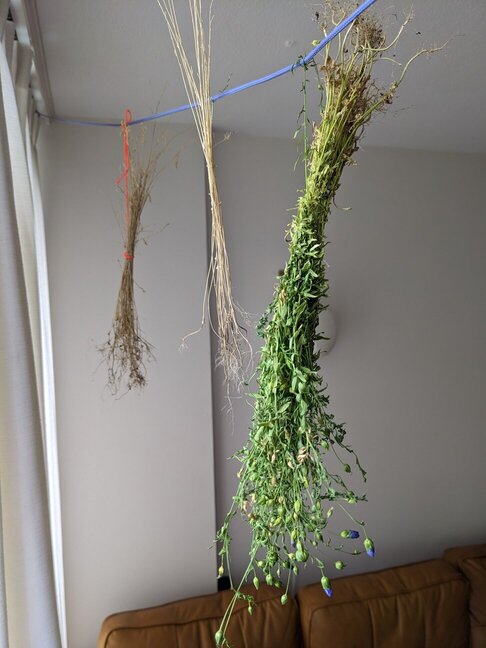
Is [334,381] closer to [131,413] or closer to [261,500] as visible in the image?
[131,413]

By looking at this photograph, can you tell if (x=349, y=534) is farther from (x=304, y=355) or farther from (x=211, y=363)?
(x=211, y=363)

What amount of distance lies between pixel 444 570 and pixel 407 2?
7.03ft

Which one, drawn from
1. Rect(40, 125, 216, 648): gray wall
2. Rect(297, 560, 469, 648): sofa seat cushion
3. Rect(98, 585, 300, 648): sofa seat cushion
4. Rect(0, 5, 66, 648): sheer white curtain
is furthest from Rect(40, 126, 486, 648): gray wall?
Rect(0, 5, 66, 648): sheer white curtain

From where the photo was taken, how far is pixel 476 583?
207 cm

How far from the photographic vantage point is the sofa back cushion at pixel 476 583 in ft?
6.66

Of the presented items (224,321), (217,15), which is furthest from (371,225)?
(224,321)

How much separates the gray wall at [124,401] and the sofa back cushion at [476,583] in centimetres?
112

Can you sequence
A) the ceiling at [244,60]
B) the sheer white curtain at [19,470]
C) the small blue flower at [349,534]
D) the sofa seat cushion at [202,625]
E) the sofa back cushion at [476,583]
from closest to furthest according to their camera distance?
the small blue flower at [349,534] → the sheer white curtain at [19,470] → the ceiling at [244,60] → the sofa seat cushion at [202,625] → the sofa back cushion at [476,583]

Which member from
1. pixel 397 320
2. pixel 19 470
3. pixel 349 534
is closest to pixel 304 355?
pixel 349 534

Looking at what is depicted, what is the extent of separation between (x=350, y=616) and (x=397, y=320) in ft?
4.26

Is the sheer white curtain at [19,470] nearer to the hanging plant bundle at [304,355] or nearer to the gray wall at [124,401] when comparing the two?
the hanging plant bundle at [304,355]

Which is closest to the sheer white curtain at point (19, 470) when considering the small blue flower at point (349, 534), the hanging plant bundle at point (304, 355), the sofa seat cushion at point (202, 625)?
the hanging plant bundle at point (304, 355)

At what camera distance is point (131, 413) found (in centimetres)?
192

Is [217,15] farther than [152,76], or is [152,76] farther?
[152,76]
